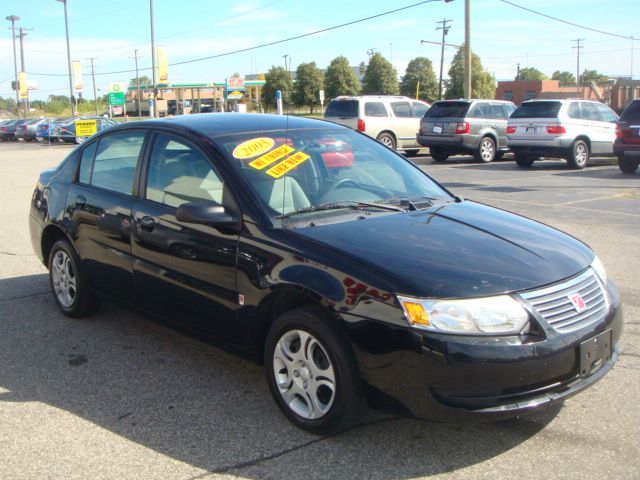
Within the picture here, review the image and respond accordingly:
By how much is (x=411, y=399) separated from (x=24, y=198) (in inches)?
482

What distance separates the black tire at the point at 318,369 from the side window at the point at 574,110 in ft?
51.2

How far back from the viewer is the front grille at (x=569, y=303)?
3.11 meters

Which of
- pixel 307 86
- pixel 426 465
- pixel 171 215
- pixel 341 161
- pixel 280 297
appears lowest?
pixel 426 465

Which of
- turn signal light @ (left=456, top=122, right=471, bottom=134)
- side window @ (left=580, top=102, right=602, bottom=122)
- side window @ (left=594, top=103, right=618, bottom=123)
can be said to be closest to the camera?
side window @ (left=580, top=102, right=602, bottom=122)

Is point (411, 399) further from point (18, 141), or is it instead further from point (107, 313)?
point (18, 141)

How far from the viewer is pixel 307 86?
67.7m

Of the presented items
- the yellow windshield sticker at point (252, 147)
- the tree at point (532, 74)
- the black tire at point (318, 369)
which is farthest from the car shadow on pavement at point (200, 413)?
the tree at point (532, 74)

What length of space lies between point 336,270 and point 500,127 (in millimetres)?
18098

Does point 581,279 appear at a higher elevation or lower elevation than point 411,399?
higher

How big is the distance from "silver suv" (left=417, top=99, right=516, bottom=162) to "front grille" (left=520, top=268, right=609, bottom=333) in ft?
53.3

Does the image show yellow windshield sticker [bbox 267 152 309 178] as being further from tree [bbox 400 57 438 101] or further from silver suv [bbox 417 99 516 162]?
tree [bbox 400 57 438 101]

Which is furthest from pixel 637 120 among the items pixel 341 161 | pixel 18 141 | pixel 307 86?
pixel 307 86

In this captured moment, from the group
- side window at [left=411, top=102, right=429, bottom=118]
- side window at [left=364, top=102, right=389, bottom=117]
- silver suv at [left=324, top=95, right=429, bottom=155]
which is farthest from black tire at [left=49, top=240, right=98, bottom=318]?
side window at [left=411, top=102, right=429, bottom=118]

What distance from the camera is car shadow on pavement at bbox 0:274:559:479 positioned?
322 centimetres
